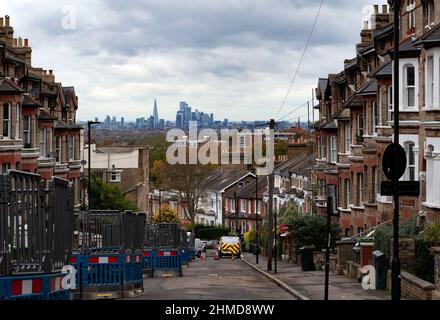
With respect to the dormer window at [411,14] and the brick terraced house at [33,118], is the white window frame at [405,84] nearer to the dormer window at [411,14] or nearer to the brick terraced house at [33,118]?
the dormer window at [411,14]

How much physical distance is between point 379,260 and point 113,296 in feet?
29.2

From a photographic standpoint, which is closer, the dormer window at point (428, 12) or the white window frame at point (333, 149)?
the dormer window at point (428, 12)

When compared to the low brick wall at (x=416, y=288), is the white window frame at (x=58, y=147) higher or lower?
higher

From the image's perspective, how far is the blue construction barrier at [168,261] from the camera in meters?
39.3

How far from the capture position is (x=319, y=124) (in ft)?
220

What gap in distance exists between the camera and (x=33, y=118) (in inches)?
2136

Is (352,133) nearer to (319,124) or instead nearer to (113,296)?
(319,124)

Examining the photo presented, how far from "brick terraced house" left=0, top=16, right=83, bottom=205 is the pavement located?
11.7 meters

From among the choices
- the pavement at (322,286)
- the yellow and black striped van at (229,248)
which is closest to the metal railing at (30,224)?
the pavement at (322,286)

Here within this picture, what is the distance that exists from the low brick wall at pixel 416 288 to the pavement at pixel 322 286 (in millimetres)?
1278

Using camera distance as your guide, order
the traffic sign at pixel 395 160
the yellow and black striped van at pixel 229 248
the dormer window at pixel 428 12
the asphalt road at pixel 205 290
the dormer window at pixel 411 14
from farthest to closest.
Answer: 1. the yellow and black striped van at pixel 229 248
2. the dormer window at pixel 411 14
3. the dormer window at pixel 428 12
4. the asphalt road at pixel 205 290
5. the traffic sign at pixel 395 160

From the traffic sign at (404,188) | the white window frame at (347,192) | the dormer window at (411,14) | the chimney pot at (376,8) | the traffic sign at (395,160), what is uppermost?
the chimney pot at (376,8)

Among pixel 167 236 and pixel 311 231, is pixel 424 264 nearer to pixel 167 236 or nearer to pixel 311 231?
pixel 167 236

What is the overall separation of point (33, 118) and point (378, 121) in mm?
19785
